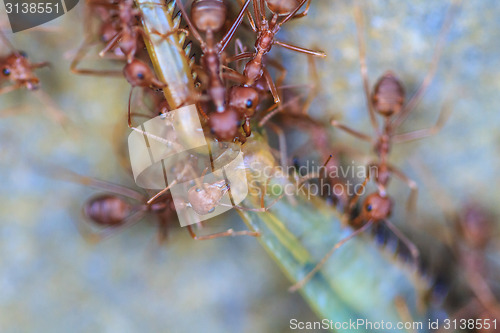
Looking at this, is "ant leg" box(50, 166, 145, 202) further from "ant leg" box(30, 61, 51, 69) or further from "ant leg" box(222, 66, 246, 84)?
"ant leg" box(222, 66, 246, 84)

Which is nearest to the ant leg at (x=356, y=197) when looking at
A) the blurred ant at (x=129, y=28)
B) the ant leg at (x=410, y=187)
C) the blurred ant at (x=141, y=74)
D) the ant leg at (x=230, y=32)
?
the ant leg at (x=410, y=187)

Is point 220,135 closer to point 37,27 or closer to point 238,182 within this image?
point 238,182

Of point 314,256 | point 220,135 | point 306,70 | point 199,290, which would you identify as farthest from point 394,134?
point 199,290

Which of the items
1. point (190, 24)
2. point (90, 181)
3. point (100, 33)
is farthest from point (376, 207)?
point (100, 33)

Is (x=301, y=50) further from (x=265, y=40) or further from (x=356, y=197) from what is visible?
(x=356, y=197)

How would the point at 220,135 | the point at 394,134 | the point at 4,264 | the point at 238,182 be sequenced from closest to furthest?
1. the point at 220,135
2. the point at 238,182
3. the point at 4,264
4. the point at 394,134
